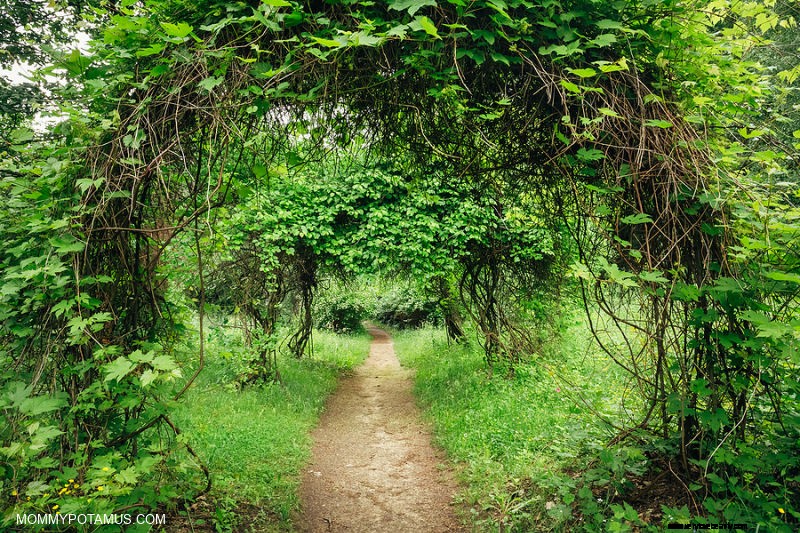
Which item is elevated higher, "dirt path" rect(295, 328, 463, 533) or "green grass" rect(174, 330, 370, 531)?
"green grass" rect(174, 330, 370, 531)

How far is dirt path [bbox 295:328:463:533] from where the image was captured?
4602 millimetres

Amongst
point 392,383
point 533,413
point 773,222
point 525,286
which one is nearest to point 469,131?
point 773,222

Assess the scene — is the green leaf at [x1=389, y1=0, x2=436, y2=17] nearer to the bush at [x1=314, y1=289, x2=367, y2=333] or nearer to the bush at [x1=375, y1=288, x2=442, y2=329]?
the bush at [x1=314, y1=289, x2=367, y2=333]

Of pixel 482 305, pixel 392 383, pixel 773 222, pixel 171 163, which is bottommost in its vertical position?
pixel 392 383

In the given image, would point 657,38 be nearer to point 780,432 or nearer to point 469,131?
point 469,131

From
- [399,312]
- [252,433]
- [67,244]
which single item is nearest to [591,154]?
[67,244]

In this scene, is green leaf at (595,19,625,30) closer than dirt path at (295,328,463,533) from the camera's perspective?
Yes

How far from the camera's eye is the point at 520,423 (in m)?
5.82

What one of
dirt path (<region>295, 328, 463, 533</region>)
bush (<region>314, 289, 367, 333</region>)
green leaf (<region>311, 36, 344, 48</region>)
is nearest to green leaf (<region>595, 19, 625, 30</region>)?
green leaf (<region>311, 36, 344, 48</region>)

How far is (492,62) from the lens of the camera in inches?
100

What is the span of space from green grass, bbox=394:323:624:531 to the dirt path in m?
0.37

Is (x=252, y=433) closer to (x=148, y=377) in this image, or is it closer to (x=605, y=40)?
(x=148, y=377)

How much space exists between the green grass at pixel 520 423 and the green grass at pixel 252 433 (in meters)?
2.25

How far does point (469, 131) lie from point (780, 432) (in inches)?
Result: 107
